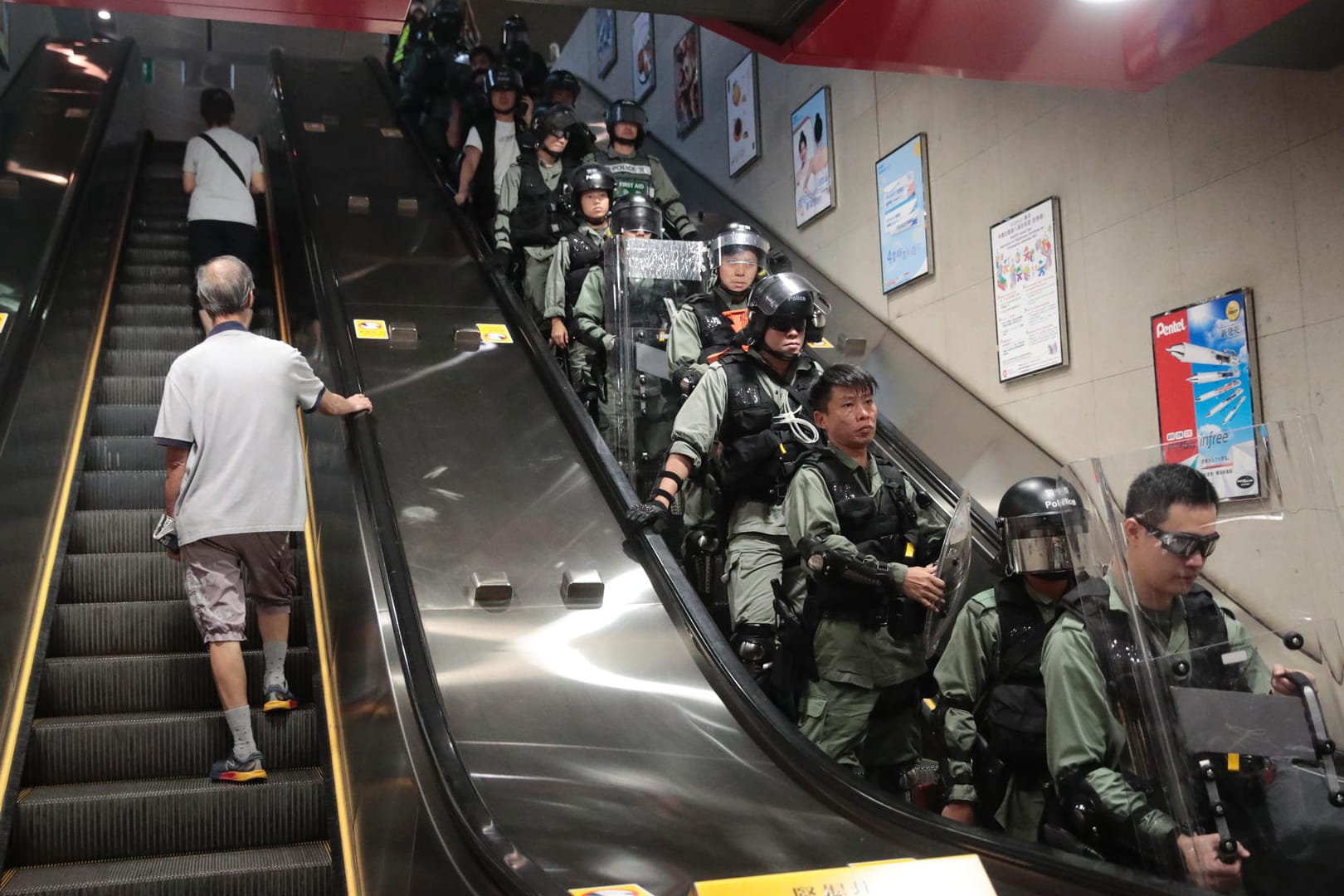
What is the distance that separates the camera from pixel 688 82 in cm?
1179

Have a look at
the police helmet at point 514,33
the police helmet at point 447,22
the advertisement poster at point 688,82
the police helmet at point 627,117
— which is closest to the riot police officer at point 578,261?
the police helmet at point 627,117

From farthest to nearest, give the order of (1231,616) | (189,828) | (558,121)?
1. (558,121)
2. (189,828)
3. (1231,616)

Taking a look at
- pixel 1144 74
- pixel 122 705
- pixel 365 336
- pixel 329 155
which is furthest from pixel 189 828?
pixel 329 155

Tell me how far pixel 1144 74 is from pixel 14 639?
179 inches

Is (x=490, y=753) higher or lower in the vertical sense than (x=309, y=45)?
lower

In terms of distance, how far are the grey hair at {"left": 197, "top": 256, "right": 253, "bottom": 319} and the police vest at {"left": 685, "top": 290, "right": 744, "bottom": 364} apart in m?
2.11

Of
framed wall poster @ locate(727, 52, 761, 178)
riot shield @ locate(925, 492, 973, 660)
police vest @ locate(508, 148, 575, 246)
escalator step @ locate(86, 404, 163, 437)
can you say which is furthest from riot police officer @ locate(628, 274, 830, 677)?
framed wall poster @ locate(727, 52, 761, 178)

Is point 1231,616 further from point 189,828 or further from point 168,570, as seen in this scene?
point 168,570

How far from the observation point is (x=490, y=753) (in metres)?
3.19

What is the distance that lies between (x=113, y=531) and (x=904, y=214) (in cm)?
534

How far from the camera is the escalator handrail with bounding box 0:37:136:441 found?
4242 millimetres

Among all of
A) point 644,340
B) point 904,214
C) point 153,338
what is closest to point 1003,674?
point 644,340

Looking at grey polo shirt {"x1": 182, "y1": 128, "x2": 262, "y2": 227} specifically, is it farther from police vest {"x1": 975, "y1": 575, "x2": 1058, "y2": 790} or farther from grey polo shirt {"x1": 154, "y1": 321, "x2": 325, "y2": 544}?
police vest {"x1": 975, "y1": 575, "x2": 1058, "y2": 790}

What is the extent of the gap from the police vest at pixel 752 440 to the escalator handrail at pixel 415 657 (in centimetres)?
128
